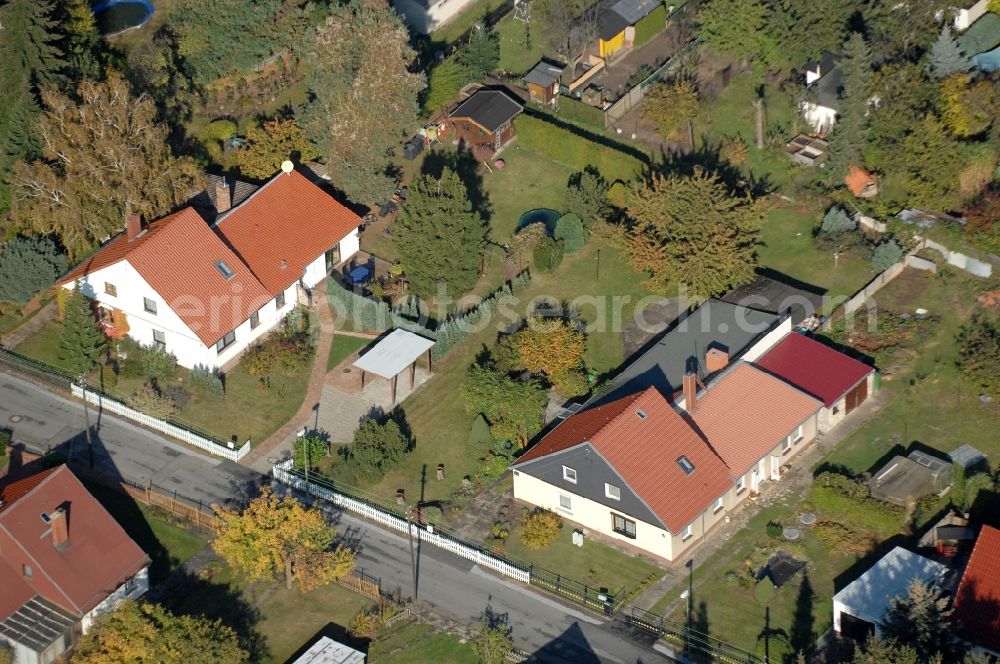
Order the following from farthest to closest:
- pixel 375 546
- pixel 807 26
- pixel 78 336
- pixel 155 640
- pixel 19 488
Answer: pixel 807 26 < pixel 78 336 < pixel 375 546 < pixel 19 488 < pixel 155 640

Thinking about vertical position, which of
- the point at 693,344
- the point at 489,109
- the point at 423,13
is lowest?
the point at 693,344

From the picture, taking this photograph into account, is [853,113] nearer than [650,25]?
Yes

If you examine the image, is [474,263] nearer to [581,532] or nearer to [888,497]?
[581,532]

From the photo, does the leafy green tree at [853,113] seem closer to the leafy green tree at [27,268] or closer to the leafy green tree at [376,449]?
the leafy green tree at [376,449]

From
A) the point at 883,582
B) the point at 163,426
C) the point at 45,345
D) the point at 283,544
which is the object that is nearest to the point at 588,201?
the point at 163,426

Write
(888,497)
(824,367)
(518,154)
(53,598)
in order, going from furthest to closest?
1. (518,154)
2. (824,367)
3. (888,497)
4. (53,598)

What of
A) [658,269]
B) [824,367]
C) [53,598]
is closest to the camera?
[53,598]

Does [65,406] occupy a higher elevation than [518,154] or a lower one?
lower

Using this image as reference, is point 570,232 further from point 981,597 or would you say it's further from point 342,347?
point 981,597

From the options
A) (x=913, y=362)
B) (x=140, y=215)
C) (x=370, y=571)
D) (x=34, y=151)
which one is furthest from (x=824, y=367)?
(x=34, y=151)
